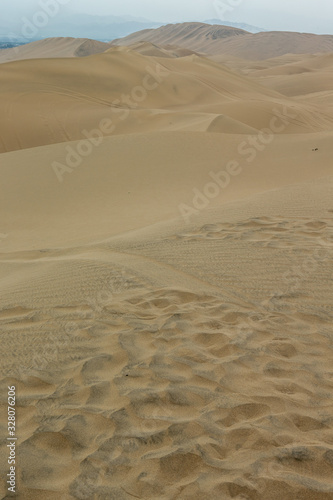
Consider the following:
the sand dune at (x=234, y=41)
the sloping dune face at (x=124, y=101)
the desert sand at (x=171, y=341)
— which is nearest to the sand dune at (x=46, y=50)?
the sand dune at (x=234, y=41)

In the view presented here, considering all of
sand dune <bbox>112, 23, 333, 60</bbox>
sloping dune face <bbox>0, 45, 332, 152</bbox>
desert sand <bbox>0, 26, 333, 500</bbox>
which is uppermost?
sand dune <bbox>112, 23, 333, 60</bbox>

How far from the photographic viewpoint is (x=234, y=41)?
2778 inches

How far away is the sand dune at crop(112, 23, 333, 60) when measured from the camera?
66562mm

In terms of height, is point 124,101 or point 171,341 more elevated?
point 124,101

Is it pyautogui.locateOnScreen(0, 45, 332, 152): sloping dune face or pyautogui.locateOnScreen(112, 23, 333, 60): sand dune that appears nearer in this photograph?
pyautogui.locateOnScreen(0, 45, 332, 152): sloping dune face

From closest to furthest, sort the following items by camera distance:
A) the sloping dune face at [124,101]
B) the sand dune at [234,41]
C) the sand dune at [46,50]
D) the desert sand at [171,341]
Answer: the desert sand at [171,341] → the sloping dune face at [124,101] → the sand dune at [46,50] → the sand dune at [234,41]

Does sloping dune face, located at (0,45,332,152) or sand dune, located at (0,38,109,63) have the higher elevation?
sand dune, located at (0,38,109,63)

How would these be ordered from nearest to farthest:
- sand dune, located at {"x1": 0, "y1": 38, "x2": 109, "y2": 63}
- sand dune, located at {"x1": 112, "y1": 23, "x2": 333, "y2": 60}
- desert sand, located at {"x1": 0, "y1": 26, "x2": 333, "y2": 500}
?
1. desert sand, located at {"x1": 0, "y1": 26, "x2": 333, "y2": 500}
2. sand dune, located at {"x1": 0, "y1": 38, "x2": 109, "y2": 63}
3. sand dune, located at {"x1": 112, "y1": 23, "x2": 333, "y2": 60}

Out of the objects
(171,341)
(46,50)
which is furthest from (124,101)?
(46,50)

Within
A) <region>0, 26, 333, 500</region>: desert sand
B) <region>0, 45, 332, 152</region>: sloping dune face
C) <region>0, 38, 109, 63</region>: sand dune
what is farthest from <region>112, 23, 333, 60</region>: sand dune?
<region>0, 26, 333, 500</region>: desert sand

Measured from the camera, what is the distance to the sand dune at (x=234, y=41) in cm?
6656

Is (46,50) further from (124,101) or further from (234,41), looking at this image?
(124,101)

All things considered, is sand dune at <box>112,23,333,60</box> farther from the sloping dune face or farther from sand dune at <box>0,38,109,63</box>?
the sloping dune face

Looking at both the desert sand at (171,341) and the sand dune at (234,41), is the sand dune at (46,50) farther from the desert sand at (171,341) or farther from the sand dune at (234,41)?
the desert sand at (171,341)
